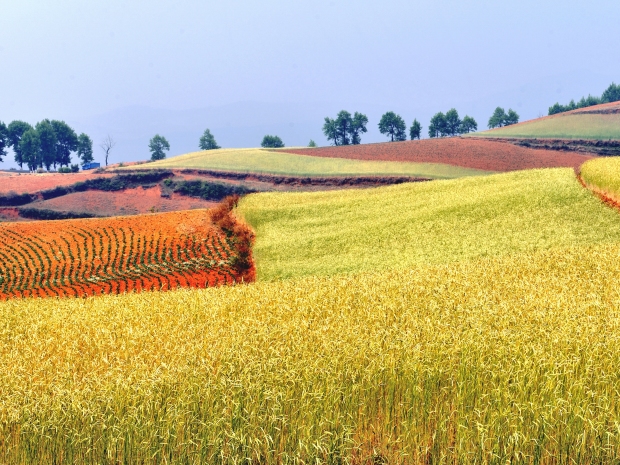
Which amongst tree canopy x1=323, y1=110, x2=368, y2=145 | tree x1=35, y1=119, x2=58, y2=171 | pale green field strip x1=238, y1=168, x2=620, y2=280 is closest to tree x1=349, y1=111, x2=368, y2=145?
tree canopy x1=323, y1=110, x2=368, y2=145

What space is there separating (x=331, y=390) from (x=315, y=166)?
73.7 meters

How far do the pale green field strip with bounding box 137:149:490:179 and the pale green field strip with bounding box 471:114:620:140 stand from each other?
29.1m

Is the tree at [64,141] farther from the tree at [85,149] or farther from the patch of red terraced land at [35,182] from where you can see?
the patch of red terraced land at [35,182]

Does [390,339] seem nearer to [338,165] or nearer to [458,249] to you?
[458,249]


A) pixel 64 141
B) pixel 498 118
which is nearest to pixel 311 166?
pixel 64 141

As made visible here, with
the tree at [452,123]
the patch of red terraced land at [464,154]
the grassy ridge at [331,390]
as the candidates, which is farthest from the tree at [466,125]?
the grassy ridge at [331,390]

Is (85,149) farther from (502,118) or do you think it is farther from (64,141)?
(502,118)

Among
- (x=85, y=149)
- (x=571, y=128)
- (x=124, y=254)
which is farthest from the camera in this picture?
(x=85, y=149)

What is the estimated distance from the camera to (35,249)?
3697 centimetres

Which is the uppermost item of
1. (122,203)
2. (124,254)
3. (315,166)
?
(315,166)

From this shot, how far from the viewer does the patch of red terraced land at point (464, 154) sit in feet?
248

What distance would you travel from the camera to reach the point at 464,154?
268 feet

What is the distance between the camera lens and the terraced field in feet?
237

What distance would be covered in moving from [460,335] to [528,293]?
4150 millimetres
